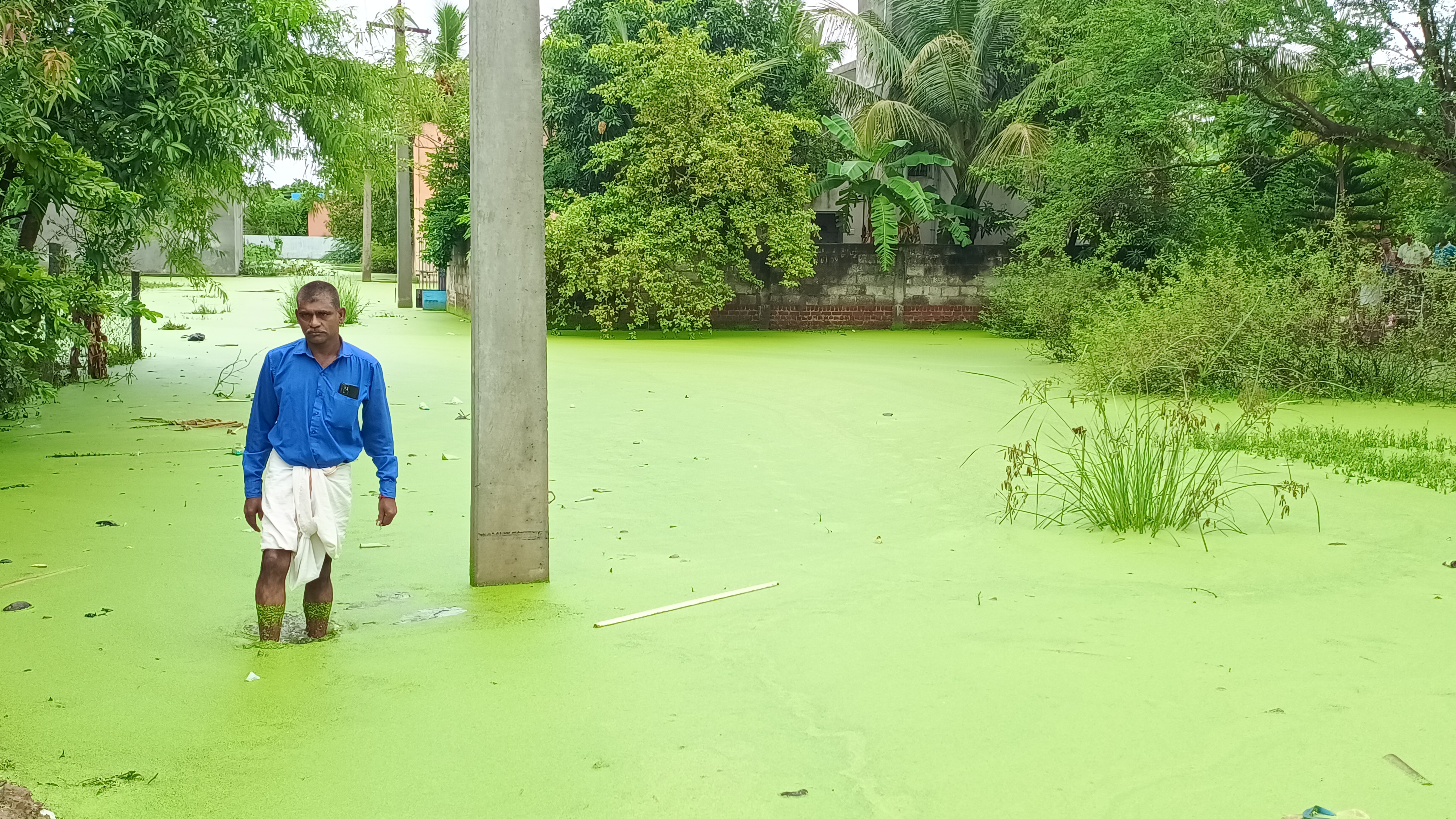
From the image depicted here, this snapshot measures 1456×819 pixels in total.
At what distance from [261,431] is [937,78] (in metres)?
→ 17.5

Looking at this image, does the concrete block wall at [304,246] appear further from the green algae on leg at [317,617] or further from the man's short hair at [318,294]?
the man's short hair at [318,294]

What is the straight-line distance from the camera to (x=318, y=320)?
13.0 ft

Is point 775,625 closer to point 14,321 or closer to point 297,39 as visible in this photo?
point 14,321

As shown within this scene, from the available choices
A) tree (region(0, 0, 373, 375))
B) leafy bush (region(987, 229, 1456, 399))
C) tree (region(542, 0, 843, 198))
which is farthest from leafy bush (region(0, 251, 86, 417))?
tree (region(542, 0, 843, 198))

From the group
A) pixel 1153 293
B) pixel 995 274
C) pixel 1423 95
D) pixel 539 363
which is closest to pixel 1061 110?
pixel 1153 293

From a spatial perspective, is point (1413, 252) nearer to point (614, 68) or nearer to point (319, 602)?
point (614, 68)

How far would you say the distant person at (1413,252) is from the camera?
48.6 feet

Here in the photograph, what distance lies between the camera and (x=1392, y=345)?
1123cm

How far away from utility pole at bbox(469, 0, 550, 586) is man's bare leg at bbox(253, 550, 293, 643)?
2.85 ft

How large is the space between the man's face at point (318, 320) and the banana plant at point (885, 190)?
15.3m

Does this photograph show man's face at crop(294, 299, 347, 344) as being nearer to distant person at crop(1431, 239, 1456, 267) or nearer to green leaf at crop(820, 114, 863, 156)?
distant person at crop(1431, 239, 1456, 267)

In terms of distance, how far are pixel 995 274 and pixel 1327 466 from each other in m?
13.0

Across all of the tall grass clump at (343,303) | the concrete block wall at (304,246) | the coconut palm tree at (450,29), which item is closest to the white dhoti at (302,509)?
the tall grass clump at (343,303)

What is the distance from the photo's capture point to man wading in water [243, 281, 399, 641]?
13.1ft
